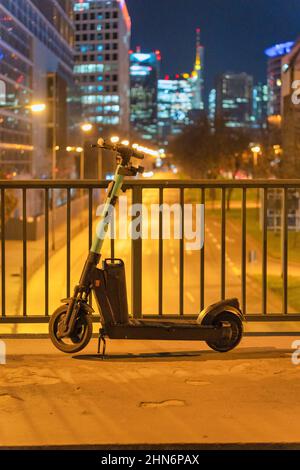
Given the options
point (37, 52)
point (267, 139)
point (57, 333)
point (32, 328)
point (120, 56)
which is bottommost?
point (32, 328)

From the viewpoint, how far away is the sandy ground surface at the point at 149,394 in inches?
152

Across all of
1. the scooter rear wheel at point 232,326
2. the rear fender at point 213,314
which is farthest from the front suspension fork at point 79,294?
the scooter rear wheel at point 232,326

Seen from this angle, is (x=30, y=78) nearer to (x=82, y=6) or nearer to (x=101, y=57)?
(x=82, y=6)

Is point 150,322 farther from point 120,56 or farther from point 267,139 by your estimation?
point 120,56

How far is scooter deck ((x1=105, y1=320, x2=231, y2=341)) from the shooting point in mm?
5270

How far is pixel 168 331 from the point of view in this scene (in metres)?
5.37

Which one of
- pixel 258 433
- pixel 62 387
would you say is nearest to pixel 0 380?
pixel 62 387

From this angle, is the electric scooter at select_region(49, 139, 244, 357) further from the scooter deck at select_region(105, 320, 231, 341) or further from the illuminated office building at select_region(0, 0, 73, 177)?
the illuminated office building at select_region(0, 0, 73, 177)

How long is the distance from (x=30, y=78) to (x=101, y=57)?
318 ft

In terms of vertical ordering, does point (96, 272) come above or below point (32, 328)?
above

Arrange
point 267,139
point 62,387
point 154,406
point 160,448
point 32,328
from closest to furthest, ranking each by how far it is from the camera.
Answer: point 160,448, point 154,406, point 62,387, point 32,328, point 267,139

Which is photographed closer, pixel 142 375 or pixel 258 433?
pixel 258 433

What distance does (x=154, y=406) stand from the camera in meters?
4.30

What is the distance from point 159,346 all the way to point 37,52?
67.9 metres
